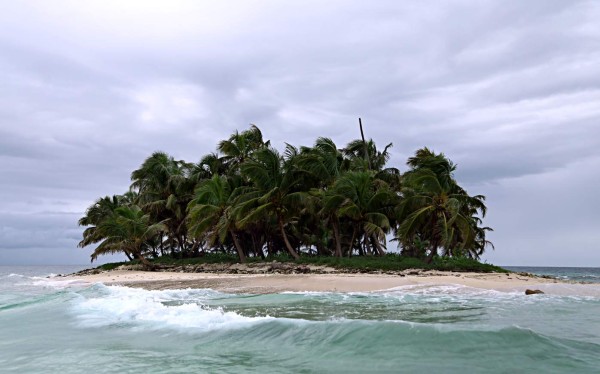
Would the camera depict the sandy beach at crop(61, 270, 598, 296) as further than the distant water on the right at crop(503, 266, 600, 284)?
No

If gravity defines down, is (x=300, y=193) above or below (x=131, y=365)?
above

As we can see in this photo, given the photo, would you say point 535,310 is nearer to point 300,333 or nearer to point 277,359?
point 300,333

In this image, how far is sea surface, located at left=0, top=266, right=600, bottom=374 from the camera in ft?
16.7

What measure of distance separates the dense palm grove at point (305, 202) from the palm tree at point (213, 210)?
57 millimetres

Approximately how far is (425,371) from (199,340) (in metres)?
3.26

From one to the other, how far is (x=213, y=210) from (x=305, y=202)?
5609 millimetres

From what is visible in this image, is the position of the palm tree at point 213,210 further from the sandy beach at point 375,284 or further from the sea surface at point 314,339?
the sea surface at point 314,339

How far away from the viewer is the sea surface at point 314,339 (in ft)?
16.7

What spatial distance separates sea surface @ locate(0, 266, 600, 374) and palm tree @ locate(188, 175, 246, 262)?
1520 cm

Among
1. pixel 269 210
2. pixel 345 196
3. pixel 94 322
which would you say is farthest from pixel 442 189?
pixel 94 322

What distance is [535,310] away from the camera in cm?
934

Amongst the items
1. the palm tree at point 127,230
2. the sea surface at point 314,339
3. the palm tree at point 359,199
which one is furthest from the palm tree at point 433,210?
the palm tree at point 127,230

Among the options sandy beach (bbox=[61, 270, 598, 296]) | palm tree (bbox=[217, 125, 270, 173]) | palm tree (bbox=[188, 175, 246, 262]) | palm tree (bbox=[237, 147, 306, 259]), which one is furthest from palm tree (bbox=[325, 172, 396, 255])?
palm tree (bbox=[217, 125, 270, 173])

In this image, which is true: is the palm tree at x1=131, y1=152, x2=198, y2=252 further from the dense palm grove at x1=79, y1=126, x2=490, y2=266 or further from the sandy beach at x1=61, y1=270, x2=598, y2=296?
the sandy beach at x1=61, y1=270, x2=598, y2=296
